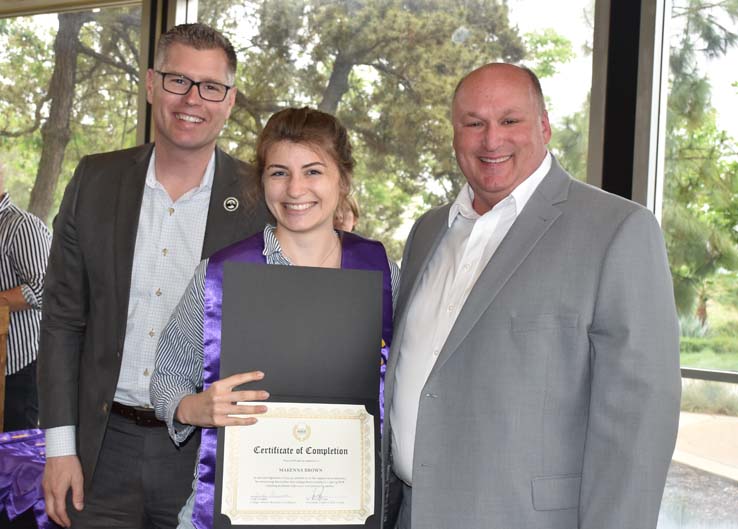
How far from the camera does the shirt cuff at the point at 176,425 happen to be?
1809 mm

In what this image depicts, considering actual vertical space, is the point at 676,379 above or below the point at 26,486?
above

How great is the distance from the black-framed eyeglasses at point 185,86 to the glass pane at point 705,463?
2285 millimetres

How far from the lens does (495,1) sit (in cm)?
386

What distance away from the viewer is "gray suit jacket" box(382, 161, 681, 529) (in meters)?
1.61

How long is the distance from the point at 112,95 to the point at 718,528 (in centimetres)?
411

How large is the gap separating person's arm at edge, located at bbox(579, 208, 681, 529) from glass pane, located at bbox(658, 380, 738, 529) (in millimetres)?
1852

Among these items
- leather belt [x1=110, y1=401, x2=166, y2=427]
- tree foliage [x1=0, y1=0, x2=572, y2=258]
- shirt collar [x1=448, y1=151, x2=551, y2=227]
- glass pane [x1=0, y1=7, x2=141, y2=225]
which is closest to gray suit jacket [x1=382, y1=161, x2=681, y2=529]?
shirt collar [x1=448, y1=151, x2=551, y2=227]

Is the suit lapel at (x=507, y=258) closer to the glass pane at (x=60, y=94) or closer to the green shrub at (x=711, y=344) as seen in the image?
the green shrub at (x=711, y=344)

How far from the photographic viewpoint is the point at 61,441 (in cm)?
220

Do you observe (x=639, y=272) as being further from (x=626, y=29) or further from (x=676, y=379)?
(x=626, y=29)

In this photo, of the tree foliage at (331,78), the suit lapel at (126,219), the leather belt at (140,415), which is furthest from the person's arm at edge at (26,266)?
the leather belt at (140,415)

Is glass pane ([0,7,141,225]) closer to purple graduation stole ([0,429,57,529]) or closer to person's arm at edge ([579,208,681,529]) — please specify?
purple graduation stole ([0,429,57,529])

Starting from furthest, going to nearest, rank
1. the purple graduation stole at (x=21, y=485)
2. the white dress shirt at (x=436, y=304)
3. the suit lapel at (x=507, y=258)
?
1. the purple graduation stole at (x=21, y=485)
2. the white dress shirt at (x=436, y=304)
3. the suit lapel at (x=507, y=258)

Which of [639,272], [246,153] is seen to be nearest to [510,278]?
[639,272]
